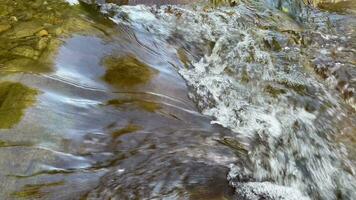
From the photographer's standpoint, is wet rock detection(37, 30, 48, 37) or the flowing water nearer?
the flowing water

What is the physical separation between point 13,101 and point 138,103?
3.36ft

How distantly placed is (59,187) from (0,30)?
2847mm

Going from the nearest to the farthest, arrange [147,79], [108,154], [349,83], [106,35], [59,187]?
1. [59,187]
2. [108,154]
3. [147,79]
4. [106,35]
5. [349,83]

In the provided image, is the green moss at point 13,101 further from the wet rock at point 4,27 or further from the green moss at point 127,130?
the wet rock at point 4,27

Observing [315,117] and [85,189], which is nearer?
[85,189]

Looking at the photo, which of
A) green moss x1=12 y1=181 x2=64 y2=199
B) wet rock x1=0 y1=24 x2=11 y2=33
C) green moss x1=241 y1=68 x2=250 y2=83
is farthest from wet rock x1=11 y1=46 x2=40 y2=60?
green moss x1=241 y1=68 x2=250 y2=83

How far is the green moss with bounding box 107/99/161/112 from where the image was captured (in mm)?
3799

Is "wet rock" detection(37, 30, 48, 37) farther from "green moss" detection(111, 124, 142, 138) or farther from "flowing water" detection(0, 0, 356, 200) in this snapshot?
"green moss" detection(111, 124, 142, 138)

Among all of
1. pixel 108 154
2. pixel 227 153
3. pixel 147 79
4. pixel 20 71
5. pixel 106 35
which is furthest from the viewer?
pixel 106 35

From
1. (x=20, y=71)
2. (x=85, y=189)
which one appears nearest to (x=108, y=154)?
(x=85, y=189)

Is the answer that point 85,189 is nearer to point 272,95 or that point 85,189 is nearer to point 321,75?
point 272,95

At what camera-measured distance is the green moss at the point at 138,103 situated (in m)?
3.80

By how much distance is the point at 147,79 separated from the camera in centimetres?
436

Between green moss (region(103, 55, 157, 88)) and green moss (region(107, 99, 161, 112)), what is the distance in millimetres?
289
